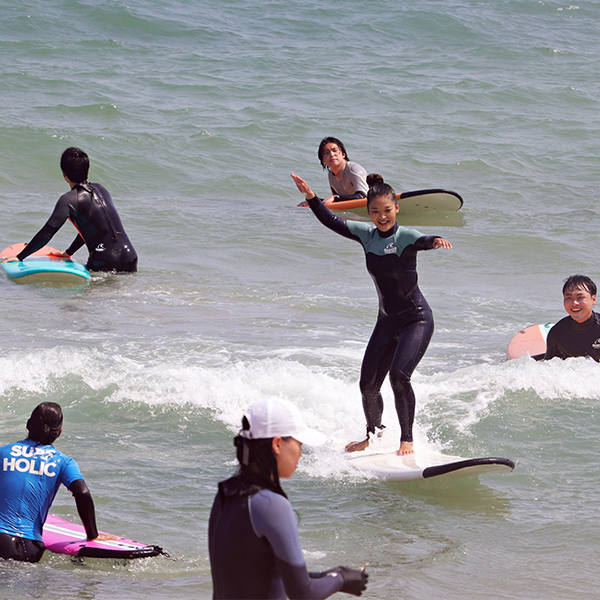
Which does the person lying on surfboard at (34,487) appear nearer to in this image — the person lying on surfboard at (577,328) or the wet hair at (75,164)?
the person lying on surfboard at (577,328)

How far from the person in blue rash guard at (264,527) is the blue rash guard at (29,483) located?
207 cm

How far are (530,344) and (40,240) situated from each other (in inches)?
221

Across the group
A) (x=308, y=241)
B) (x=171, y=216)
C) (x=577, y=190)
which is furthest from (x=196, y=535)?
(x=577, y=190)

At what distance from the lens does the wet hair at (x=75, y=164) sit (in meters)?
9.65

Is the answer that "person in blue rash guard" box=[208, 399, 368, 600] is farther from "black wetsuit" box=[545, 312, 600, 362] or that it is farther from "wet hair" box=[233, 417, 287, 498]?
"black wetsuit" box=[545, 312, 600, 362]

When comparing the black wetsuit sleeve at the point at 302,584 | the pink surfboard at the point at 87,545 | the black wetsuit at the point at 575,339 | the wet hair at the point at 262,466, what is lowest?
the pink surfboard at the point at 87,545

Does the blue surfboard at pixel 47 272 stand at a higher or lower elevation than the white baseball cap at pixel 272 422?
lower

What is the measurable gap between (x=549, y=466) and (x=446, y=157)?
45.6 ft

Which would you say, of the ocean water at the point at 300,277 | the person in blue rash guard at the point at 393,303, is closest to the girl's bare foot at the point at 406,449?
the person in blue rash guard at the point at 393,303

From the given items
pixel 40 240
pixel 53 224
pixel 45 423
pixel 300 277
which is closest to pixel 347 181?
pixel 300 277

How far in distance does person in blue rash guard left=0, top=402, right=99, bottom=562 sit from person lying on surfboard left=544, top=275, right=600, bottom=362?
425 cm

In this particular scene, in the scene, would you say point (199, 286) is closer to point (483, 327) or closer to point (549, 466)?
point (483, 327)

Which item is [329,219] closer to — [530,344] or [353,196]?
[530,344]

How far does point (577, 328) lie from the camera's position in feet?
23.5
